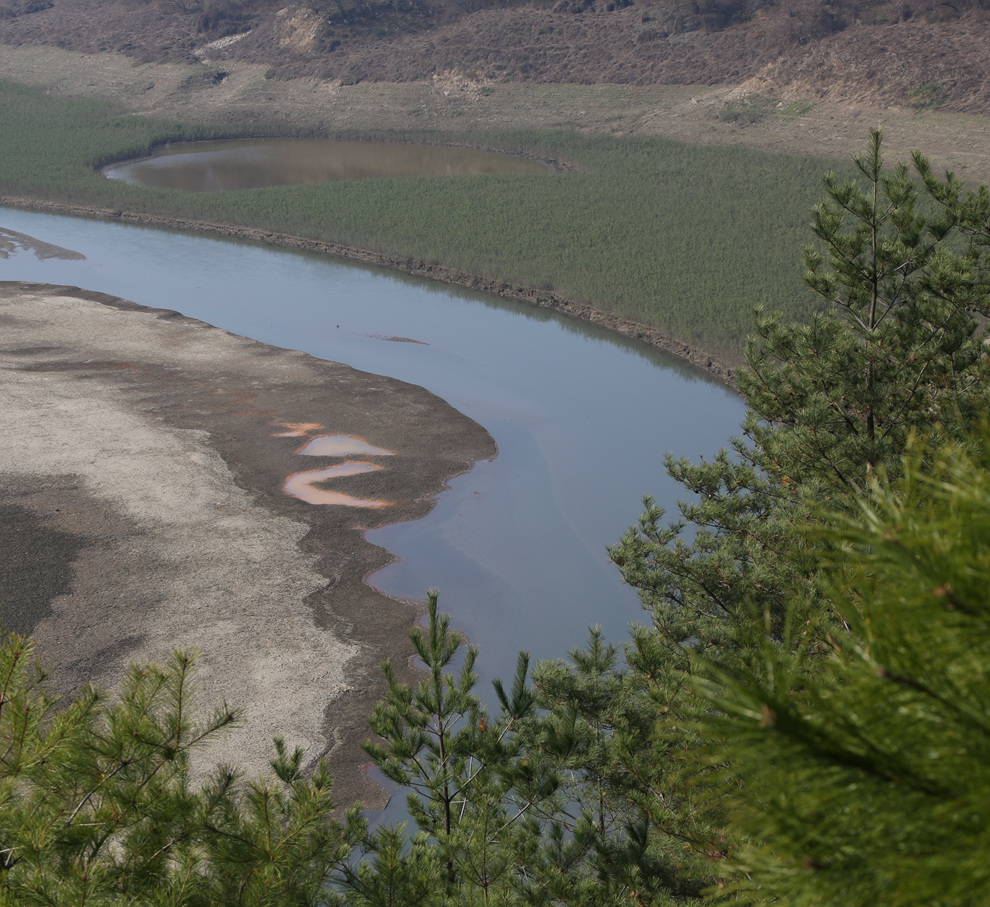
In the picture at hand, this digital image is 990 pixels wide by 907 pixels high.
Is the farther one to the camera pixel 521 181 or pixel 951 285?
pixel 521 181

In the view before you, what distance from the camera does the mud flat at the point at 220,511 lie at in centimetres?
1145

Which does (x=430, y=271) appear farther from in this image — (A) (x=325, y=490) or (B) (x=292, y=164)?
(B) (x=292, y=164)

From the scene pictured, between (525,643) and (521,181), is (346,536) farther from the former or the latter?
(521,181)

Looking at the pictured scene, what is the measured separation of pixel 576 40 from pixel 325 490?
55248mm

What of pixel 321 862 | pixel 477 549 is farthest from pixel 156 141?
pixel 321 862

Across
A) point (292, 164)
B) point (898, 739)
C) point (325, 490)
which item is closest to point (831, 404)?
point (898, 739)

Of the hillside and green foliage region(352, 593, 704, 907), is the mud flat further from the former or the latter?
the hillside

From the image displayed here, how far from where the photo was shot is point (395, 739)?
5.48 m

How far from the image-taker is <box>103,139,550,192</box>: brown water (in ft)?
146

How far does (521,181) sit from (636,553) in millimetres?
35331

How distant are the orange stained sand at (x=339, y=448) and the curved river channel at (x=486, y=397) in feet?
6.40

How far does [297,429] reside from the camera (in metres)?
18.7

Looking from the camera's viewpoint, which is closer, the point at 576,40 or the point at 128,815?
the point at 128,815

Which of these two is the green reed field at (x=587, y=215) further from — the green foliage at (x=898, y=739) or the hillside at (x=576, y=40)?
the green foliage at (x=898, y=739)
